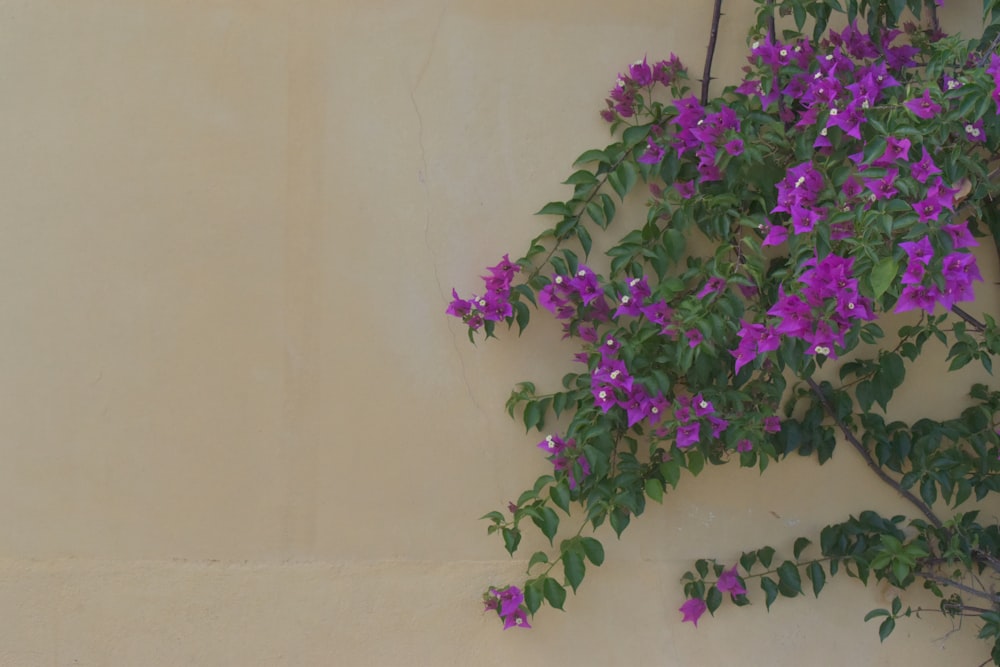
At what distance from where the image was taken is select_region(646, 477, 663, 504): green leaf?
1964mm

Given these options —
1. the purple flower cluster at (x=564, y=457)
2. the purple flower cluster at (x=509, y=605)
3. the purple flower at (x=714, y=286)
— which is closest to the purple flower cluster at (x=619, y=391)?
the purple flower cluster at (x=564, y=457)

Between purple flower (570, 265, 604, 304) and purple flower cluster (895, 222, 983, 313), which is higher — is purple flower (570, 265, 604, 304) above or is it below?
above

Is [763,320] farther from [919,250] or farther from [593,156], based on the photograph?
[593,156]

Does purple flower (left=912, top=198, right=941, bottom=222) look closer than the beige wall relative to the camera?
Yes

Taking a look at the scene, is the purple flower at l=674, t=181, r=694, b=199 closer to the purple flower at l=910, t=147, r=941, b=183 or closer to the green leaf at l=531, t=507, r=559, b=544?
the purple flower at l=910, t=147, r=941, b=183

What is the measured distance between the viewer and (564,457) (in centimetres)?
199

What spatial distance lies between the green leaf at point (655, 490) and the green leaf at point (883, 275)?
60 centimetres

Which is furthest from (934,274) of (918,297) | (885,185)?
(885,185)

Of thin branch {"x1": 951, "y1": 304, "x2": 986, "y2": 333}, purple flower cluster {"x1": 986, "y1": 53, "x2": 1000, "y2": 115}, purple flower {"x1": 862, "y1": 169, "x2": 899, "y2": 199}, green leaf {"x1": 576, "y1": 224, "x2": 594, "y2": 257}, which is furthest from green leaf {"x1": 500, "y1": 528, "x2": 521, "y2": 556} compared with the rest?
purple flower cluster {"x1": 986, "y1": 53, "x2": 1000, "y2": 115}

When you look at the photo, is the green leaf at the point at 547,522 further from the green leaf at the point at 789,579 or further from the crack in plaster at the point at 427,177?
the green leaf at the point at 789,579

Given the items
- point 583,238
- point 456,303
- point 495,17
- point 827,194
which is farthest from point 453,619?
point 495,17

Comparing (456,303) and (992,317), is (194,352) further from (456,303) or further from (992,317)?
(992,317)

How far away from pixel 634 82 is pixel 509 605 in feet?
3.81

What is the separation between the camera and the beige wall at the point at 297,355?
1.99 m
